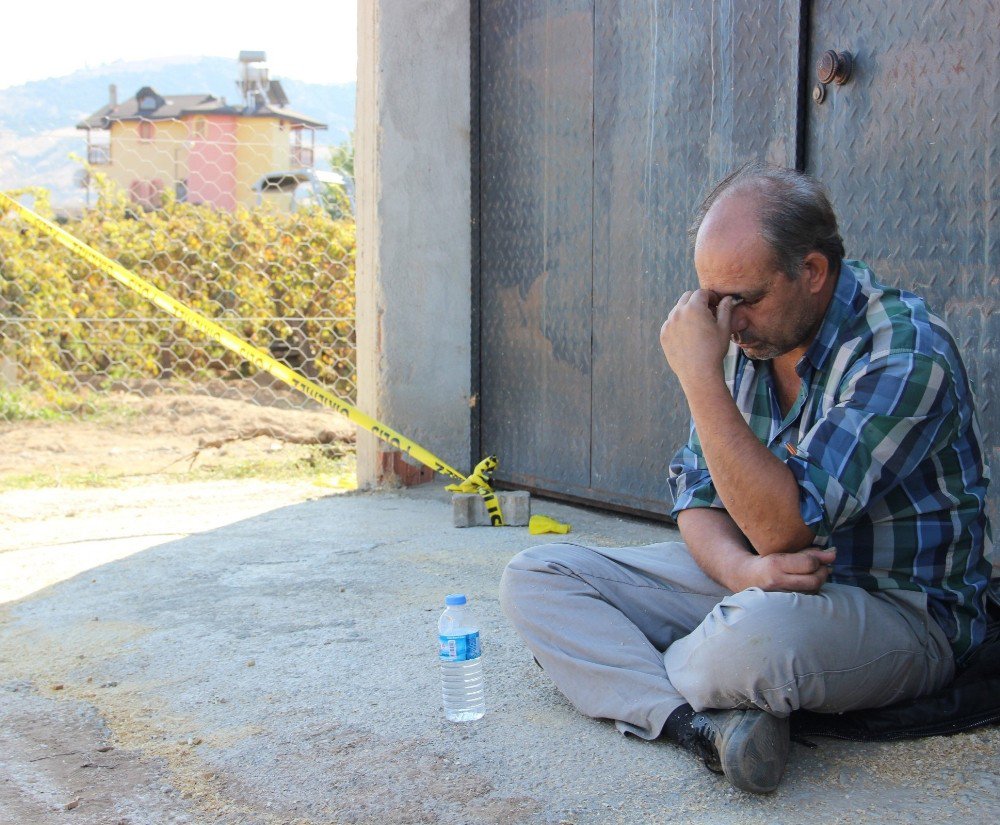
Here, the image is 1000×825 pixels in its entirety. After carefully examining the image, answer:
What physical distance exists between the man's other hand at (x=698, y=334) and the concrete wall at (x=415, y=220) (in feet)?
10.4

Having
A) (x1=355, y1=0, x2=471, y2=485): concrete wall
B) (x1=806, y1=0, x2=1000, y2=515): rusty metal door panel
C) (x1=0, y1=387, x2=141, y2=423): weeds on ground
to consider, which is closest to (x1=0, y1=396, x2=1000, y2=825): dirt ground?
(x1=355, y1=0, x2=471, y2=485): concrete wall

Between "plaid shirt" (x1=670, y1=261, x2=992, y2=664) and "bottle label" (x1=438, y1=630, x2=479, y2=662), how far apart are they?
32.5 inches

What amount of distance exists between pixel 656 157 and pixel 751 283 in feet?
7.21

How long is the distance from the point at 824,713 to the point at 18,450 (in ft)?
19.9

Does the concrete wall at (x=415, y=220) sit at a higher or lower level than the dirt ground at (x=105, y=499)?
higher

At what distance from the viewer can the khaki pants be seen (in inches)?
83.7

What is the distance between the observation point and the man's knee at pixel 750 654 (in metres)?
2.11

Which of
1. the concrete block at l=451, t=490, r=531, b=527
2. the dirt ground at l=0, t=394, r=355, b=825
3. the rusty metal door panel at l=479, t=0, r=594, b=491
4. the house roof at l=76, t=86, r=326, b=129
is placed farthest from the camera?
the house roof at l=76, t=86, r=326, b=129

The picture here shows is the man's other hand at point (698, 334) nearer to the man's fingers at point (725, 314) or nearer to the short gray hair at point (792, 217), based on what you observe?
the man's fingers at point (725, 314)

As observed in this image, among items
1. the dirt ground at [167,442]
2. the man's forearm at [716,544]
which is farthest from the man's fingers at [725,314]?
the dirt ground at [167,442]

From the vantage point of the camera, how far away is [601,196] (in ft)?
15.4

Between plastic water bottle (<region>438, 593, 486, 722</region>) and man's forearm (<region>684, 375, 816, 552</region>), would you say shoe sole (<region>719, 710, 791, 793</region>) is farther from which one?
plastic water bottle (<region>438, 593, 486, 722</region>)

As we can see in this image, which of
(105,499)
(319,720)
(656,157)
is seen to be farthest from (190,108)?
(319,720)

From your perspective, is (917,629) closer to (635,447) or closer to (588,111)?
(635,447)
